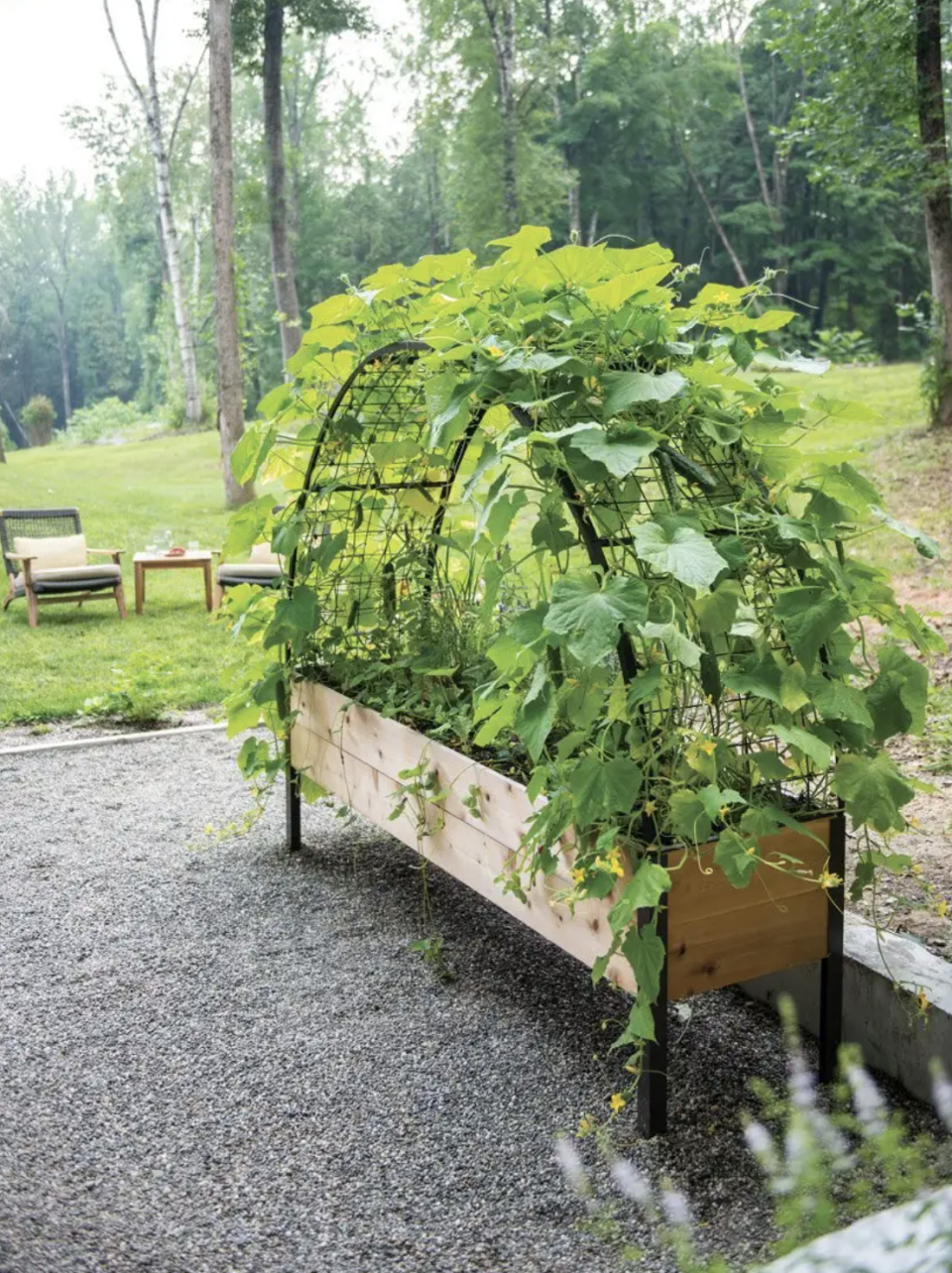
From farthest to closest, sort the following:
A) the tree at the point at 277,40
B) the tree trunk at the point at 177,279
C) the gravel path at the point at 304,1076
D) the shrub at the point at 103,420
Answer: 1. the shrub at the point at 103,420
2. the tree trunk at the point at 177,279
3. the tree at the point at 277,40
4. the gravel path at the point at 304,1076

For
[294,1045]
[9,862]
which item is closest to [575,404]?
[294,1045]

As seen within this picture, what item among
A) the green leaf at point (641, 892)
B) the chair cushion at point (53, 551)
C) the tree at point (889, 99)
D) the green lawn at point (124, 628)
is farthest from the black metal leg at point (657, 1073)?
the tree at point (889, 99)

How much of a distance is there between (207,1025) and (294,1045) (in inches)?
9.4

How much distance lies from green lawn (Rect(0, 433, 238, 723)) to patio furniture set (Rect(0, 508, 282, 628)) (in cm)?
16

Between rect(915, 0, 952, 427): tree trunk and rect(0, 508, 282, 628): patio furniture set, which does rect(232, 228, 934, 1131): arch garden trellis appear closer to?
rect(0, 508, 282, 628): patio furniture set

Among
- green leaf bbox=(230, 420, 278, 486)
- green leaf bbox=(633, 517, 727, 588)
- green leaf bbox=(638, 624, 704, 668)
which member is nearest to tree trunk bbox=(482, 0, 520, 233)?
green leaf bbox=(230, 420, 278, 486)

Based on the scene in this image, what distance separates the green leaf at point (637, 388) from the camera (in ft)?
6.09

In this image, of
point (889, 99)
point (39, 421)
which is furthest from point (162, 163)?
point (889, 99)

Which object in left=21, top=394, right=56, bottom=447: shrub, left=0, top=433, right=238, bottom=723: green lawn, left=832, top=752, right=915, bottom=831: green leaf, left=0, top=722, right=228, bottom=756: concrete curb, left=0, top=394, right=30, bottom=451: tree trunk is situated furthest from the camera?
left=0, top=394, right=30, bottom=451: tree trunk

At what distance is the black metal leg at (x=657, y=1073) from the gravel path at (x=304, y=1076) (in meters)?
0.04

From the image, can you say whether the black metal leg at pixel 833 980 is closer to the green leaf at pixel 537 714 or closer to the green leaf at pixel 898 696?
the green leaf at pixel 898 696

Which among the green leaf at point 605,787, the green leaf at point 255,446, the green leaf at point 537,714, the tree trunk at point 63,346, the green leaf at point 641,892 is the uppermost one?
the tree trunk at point 63,346

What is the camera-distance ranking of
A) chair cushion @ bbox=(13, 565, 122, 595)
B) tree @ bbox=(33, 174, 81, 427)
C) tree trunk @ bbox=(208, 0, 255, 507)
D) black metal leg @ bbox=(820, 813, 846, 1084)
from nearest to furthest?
1. black metal leg @ bbox=(820, 813, 846, 1084)
2. chair cushion @ bbox=(13, 565, 122, 595)
3. tree trunk @ bbox=(208, 0, 255, 507)
4. tree @ bbox=(33, 174, 81, 427)

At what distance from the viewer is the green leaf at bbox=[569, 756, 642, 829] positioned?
1.89m
